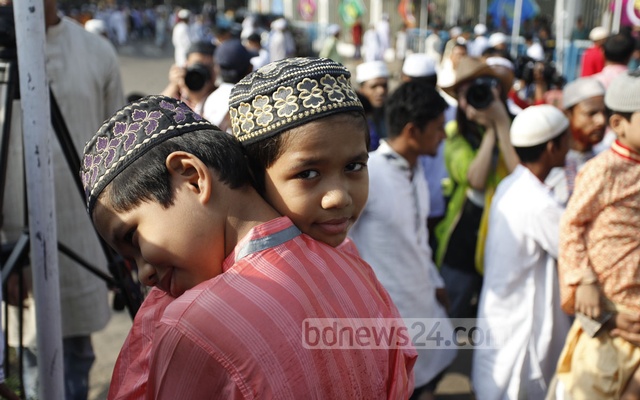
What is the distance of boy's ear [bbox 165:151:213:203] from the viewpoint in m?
0.99

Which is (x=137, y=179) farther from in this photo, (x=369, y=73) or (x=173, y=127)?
(x=369, y=73)

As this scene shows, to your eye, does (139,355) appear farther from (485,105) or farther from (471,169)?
(485,105)

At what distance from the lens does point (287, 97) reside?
107cm

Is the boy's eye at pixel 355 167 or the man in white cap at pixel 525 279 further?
the man in white cap at pixel 525 279

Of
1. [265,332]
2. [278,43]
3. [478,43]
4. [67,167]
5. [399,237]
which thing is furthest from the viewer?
[278,43]

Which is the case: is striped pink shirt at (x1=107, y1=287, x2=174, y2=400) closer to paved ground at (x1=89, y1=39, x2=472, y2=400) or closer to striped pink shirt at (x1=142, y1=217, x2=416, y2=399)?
striped pink shirt at (x1=142, y1=217, x2=416, y2=399)

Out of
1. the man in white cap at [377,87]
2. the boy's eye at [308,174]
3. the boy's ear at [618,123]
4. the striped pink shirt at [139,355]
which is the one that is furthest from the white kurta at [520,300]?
the man in white cap at [377,87]

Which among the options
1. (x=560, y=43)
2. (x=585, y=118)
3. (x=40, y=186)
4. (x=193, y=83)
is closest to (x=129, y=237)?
(x=40, y=186)

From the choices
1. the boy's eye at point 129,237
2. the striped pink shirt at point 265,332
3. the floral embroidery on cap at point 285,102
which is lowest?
the striped pink shirt at point 265,332

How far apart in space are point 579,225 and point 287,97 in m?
1.73

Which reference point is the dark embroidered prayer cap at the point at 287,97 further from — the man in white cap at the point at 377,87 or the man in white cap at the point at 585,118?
the man in white cap at the point at 377,87

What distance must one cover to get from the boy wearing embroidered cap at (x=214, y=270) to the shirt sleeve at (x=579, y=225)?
1536mm

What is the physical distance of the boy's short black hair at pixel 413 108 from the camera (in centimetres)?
286

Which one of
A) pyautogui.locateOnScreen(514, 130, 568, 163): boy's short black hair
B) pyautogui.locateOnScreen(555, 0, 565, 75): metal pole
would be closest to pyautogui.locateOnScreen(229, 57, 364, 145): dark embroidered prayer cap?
pyautogui.locateOnScreen(514, 130, 568, 163): boy's short black hair
